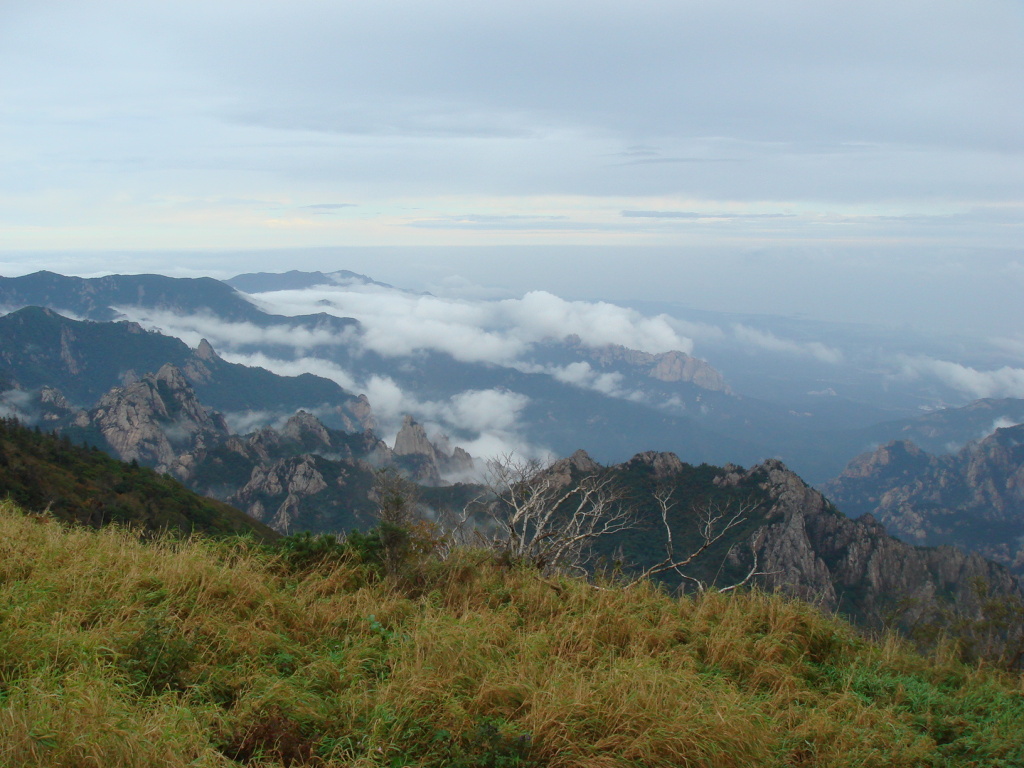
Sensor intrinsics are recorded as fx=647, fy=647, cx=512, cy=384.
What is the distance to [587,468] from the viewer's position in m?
72.9

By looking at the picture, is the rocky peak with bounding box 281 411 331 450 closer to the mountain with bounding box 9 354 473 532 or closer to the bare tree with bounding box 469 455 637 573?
the mountain with bounding box 9 354 473 532

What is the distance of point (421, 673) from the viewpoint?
5324 mm

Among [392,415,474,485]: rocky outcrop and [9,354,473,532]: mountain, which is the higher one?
[9,354,473,532]: mountain

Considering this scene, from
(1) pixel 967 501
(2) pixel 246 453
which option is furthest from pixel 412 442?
(1) pixel 967 501

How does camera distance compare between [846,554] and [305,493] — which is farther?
[305,493]

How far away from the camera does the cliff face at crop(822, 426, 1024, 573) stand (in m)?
142

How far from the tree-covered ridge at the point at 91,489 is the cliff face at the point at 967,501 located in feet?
471

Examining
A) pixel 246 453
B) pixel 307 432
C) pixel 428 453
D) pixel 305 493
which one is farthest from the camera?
pixel 428 453

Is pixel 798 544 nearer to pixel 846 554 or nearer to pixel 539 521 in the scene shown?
pixel 846 554

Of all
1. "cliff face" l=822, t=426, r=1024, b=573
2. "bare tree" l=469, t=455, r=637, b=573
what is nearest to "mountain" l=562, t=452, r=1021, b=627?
"bare tree" l=469, t=455, r=637, b=573

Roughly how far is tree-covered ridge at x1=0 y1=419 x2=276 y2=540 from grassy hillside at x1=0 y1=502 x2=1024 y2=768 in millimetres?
11686

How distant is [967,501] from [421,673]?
210 m

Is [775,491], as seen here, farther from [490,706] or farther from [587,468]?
[490,706]

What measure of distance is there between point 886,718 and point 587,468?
222 feet
